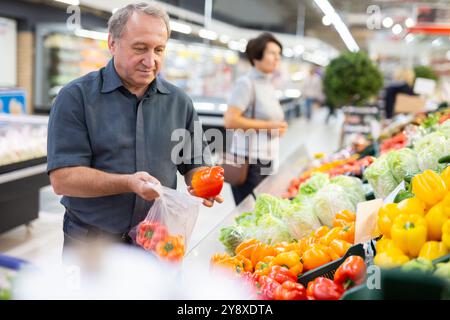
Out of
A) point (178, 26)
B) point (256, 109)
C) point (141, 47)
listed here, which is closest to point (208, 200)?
point (141, 47)

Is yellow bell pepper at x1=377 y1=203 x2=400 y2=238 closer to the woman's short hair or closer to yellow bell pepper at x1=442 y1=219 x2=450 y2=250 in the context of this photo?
yellow bell pepper at x1=442 y1=219 x2=450 y2=250

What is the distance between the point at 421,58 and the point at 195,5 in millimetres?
24792

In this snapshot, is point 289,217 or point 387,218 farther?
point 289,217

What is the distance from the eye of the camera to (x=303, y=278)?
2016 millimetres

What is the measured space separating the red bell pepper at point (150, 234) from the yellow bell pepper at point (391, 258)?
71 centimetres

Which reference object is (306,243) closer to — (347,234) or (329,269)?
(347,234)

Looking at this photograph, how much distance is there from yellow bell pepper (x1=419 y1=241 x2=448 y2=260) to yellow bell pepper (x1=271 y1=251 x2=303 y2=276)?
55 centimetres

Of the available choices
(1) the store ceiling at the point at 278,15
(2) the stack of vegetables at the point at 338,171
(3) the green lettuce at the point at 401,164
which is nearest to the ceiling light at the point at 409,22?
(1) the store ceiling at the point at 278,15

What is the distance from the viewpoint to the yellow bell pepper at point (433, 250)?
1.61 metres

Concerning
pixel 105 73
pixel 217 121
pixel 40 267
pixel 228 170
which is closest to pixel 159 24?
pixel 105 73

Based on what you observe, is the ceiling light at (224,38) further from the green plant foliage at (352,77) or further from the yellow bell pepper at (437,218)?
the yellow bell pepper at (437,218)

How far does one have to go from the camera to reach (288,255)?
2.12m

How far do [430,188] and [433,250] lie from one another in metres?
0.29

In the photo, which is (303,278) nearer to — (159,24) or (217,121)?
(159,24)
